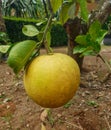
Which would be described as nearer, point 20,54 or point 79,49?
point 20,54

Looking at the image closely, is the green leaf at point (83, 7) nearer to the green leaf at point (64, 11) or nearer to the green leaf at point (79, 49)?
the green leaf at point (64, 11)

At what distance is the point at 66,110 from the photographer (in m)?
3.20

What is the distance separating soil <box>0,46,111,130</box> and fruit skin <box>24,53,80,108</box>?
5.77 feet

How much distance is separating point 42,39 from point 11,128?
2.27 m

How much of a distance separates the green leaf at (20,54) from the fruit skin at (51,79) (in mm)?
26

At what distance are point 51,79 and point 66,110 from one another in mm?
2385

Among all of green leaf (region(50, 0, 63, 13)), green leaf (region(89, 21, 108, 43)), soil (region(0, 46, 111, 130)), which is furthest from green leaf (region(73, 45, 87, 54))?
soil (region(0, 46, 111, 130))

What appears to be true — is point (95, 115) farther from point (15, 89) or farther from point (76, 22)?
point (15, 89)

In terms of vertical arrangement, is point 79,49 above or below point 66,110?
above

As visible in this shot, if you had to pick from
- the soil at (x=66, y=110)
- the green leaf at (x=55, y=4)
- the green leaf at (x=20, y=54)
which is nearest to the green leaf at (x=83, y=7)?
the green leaf at (x=55, y=4)

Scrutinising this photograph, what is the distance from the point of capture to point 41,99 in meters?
0.87

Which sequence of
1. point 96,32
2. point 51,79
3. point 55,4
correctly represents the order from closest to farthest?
point 51,79 < point 55,4 < point 96,32

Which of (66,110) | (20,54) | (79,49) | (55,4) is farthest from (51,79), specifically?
(66,110)

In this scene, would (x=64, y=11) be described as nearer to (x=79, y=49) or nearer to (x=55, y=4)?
(x=55, y=4)
